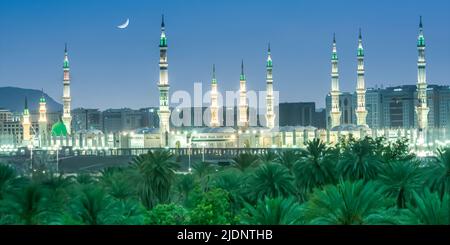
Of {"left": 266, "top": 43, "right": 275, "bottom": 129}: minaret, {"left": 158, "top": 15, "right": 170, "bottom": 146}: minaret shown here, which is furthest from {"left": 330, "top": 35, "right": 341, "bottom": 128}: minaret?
{"left": 158, "top": 15, "right": 170, "bottom": 146}: minaret

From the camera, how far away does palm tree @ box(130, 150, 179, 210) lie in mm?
8531

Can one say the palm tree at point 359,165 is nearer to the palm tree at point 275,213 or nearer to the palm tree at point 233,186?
the palm tree at point 233,186

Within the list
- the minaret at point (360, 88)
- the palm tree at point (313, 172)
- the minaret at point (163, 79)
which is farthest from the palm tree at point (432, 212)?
the minaret at point (360, 88)

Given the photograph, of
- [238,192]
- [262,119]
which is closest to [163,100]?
[262,119]

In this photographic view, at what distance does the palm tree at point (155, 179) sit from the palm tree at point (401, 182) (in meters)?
2.92

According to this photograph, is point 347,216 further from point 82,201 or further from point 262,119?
point 262,119

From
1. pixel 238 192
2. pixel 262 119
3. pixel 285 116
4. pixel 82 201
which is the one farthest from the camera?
pixel 285 116

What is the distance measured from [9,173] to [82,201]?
1805mm

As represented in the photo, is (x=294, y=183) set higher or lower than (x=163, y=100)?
lower

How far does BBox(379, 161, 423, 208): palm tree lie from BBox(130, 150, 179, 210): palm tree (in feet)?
9.58

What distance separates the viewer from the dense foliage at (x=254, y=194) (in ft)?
15.8

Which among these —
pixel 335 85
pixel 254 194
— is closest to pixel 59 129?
pixel 335 85

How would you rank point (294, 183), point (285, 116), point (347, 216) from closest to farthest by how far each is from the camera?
point (347, 216) → point (294, 183) → point (285, 116)
